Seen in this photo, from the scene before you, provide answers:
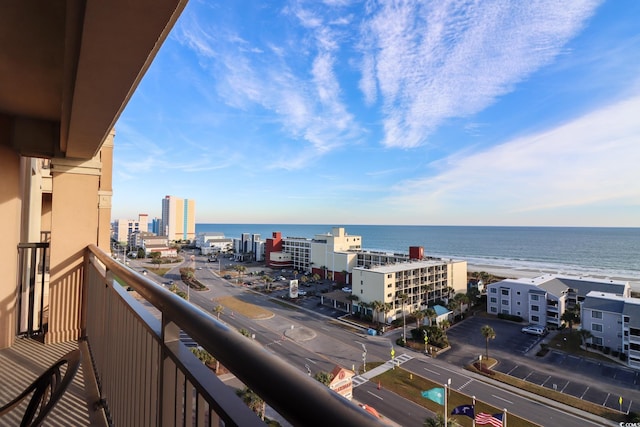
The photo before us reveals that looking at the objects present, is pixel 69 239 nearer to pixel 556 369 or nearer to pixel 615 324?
pixel 556 369

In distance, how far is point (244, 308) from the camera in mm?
20109

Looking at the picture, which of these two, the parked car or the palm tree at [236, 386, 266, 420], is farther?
the parked car

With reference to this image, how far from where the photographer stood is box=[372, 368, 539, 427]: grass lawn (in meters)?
9.46

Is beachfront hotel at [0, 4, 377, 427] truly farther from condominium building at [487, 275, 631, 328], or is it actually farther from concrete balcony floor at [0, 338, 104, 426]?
condominium building at [487, 275, 631, 328]

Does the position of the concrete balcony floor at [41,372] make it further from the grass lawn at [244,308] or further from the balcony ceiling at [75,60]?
the grass lawn at [244,308]

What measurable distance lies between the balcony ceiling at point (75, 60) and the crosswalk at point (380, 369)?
1144 cm

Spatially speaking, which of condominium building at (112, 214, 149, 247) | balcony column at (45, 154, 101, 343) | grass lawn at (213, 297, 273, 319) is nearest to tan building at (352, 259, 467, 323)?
grass lawn at (213, 297, 273, 319)

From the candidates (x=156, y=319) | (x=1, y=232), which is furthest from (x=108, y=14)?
(x=1, y=232)

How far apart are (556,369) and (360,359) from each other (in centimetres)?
800

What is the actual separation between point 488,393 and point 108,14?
13690mm

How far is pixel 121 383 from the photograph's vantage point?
4.88ft

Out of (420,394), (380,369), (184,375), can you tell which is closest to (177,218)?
(380,369)

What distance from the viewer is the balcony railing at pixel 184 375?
403 millimetres

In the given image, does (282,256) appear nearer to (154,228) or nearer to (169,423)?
(169,423)
